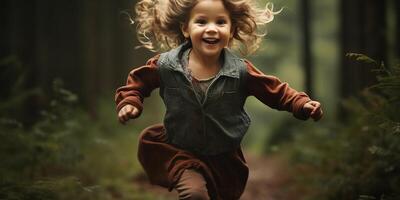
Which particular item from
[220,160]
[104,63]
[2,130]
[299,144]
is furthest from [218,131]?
[104,63]

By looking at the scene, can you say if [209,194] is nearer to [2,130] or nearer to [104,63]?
[2,130]

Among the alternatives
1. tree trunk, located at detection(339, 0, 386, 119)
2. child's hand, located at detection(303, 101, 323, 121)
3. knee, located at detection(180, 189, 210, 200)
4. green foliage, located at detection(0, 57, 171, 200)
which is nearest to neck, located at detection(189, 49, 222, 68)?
child's hand, located at detection(303, 101, 323, 121)

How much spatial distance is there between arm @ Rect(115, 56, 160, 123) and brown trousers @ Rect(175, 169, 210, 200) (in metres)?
0.58

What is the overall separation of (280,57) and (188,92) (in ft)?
69.7

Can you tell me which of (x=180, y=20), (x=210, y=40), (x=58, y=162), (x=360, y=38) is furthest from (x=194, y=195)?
(x=360, y=38)

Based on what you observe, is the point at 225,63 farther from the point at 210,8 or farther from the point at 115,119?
the point at 115,119

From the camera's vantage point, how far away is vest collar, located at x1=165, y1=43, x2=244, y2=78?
14.6 feet

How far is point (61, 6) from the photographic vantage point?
13.1m

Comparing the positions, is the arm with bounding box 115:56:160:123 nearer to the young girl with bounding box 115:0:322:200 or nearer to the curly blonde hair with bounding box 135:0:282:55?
the young girl with bounding box 115:0:322:200

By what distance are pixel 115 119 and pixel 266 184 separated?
5829 millimetres

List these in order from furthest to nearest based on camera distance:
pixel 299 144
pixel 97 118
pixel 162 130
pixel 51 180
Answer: pixel 97 118, pixel 299 144, pixel 51 180, pixel 162 130

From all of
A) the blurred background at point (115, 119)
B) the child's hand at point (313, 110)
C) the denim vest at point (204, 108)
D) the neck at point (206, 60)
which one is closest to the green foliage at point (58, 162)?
the blurred background at point (115, 119)

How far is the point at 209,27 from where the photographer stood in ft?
14.5

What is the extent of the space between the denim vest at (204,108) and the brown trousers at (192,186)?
219mm
